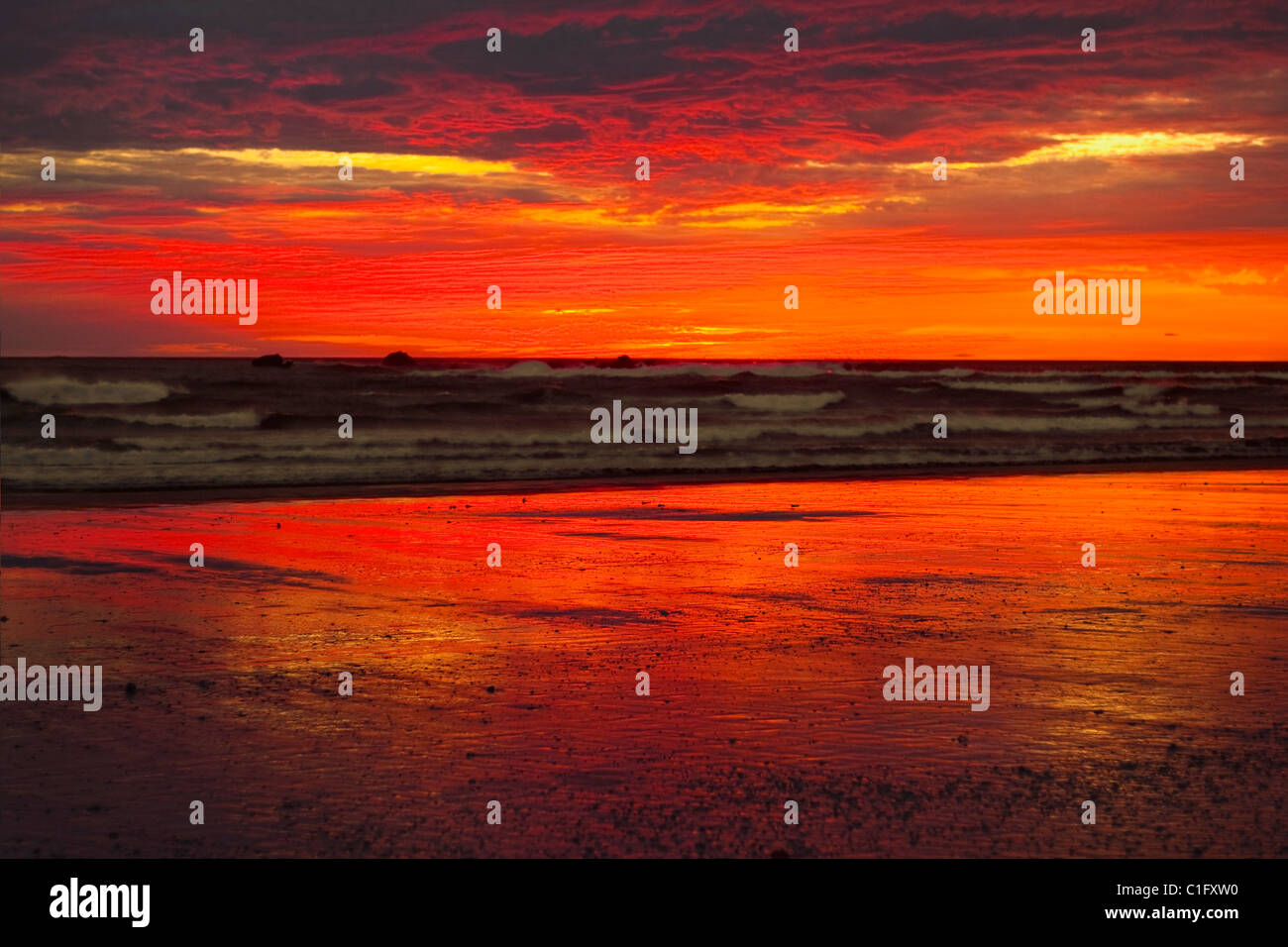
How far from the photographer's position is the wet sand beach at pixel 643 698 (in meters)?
5.17

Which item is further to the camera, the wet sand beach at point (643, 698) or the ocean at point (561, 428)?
the ocean at point (561, 428)

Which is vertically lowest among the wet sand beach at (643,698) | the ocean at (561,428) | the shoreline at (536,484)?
the wet sand beach at (643,698)

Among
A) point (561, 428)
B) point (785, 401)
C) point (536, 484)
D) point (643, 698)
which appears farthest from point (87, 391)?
point (643, 698)

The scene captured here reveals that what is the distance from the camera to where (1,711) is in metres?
6.94

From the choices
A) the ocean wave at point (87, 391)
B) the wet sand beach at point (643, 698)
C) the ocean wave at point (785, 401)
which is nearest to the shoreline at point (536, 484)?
the wet sand beach at point (643, 698)

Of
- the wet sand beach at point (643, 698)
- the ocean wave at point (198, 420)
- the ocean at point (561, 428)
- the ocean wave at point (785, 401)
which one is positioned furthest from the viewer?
the ocean wave at point (785, 401)

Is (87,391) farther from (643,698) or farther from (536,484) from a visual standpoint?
(643,698)

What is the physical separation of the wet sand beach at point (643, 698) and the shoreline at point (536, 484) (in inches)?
209

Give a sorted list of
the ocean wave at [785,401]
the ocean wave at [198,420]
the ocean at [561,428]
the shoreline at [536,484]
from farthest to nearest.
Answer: the ocean wave at [785,401] < the ocean wave at [198,420] < the ocean at [561,428] < the shoreline at [536,484]

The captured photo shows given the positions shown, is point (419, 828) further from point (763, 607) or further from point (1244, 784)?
point (763, 607)

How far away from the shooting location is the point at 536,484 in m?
23.7

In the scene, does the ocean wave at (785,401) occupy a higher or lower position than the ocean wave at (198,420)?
higher

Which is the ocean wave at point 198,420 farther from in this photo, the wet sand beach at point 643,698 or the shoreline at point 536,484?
the wet sand beach at point 643,698
